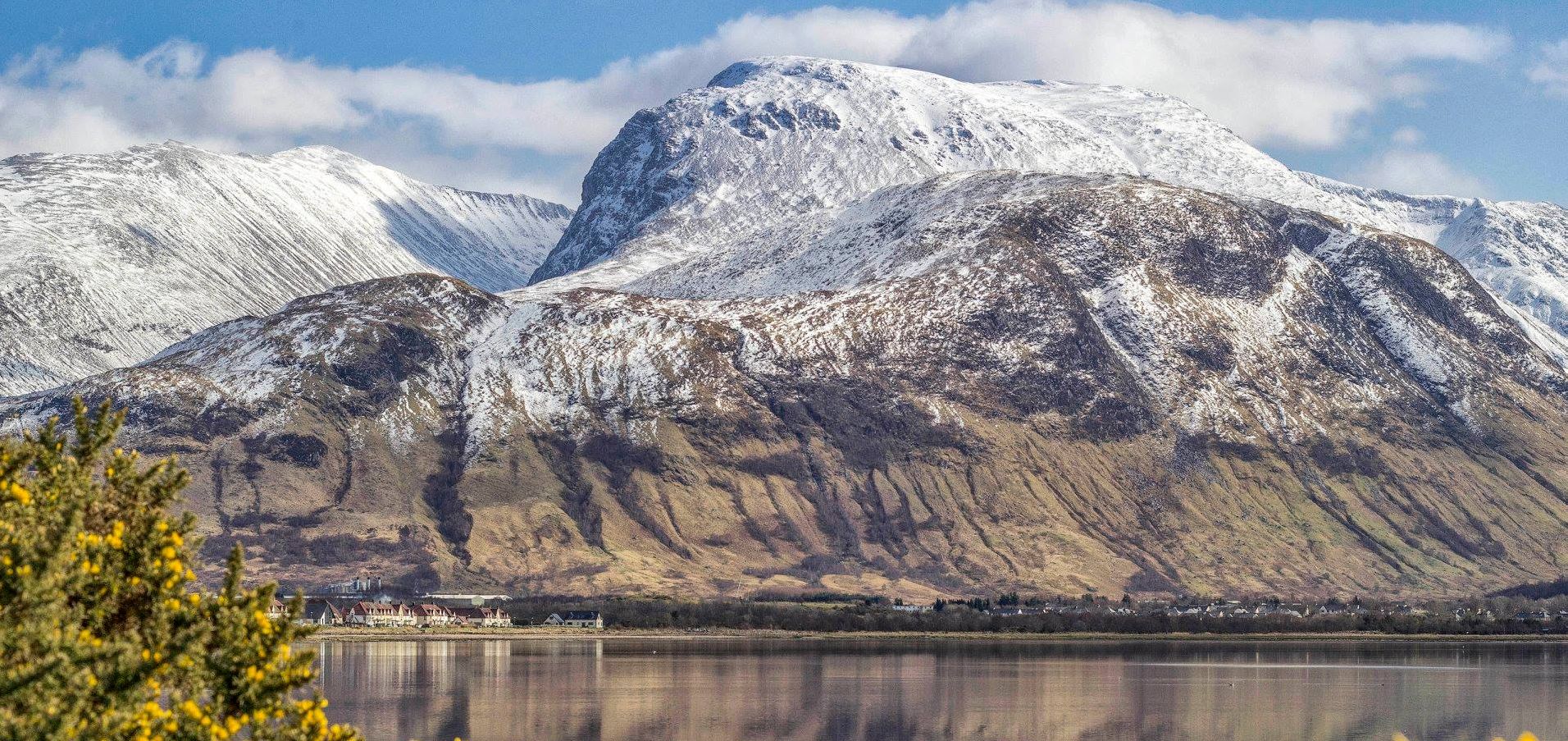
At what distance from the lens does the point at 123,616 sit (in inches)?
1240

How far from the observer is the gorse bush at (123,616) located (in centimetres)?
2778

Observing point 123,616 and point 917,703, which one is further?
point 917,703

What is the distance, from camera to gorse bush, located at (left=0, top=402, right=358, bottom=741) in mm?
27781

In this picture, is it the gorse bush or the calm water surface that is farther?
the calm water surface

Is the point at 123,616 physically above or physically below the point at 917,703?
above

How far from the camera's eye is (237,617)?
31.4 m

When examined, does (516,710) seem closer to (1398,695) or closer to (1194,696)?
(1194,696)

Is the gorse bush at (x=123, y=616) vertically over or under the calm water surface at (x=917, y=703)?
over

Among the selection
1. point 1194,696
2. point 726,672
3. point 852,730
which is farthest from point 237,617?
point 726,672

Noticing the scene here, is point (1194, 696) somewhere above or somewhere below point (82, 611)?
below

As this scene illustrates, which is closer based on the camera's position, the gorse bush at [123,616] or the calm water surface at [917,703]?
the gorse bush at [123,616]

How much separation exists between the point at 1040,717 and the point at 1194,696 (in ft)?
83.4

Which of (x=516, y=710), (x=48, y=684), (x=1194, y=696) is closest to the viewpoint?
(x=48, y=684)

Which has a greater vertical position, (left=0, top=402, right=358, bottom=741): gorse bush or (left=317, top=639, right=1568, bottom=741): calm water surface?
(left=0, top=402, right=358, bottom=741): gorse bush
